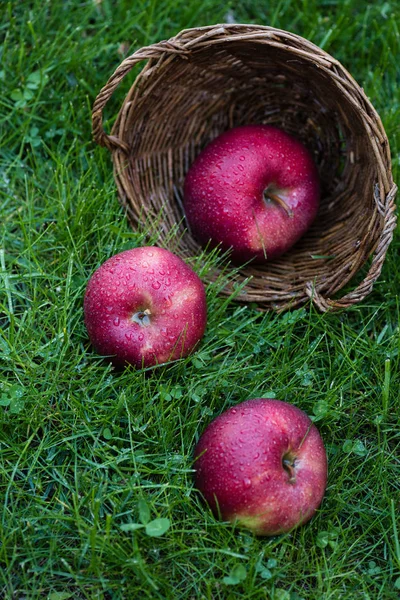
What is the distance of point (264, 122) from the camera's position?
9.80ft

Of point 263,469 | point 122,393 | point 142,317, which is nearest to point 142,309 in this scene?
point 142,317

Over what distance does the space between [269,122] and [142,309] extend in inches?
44.3

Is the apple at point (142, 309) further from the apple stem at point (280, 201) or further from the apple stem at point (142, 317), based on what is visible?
the apple stem at point (280, 201)

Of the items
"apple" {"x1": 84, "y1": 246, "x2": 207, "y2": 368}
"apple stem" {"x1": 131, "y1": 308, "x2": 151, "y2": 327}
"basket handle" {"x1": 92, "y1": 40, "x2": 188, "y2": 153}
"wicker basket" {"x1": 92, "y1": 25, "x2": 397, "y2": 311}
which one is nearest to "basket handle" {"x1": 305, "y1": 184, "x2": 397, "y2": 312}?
"wicker basket" {"x1": 92, "y1": 25, "x2": 397, "y2": 311}

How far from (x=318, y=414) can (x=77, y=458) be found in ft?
2.61

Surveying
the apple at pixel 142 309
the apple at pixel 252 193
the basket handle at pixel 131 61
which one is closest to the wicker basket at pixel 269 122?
the basket handle at pixel 131 61

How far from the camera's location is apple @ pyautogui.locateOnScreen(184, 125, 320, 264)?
8.77 ft

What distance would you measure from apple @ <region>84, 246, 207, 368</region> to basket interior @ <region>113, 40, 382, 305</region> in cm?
38

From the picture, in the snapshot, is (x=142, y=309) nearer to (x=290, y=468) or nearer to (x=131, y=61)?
(x=290, y=468)

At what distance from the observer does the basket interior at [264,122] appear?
2.60 meters

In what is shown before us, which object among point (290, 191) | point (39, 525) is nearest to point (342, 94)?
point (290, 191)

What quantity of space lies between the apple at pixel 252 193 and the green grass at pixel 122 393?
0.59ft

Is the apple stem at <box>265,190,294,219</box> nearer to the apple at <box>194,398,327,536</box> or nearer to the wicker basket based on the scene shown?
the wicker basket

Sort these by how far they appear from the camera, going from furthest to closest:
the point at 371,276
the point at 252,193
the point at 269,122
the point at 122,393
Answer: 1. the point at 269,122
2. the point at 252,193
3. the point at 371,276
4. the point at 122,393
